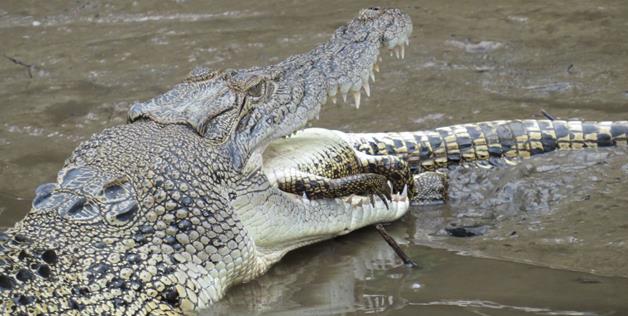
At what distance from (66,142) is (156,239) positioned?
250 cm

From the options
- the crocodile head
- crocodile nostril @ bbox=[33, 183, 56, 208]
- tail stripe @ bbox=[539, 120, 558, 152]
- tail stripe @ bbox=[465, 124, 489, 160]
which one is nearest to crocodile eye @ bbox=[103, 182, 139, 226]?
crocodile nostril @ bbox=[33, 183, 56, 208]

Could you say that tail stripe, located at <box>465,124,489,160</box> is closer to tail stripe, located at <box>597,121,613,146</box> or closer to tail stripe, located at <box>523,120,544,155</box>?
tail stripe, located at <box>523,120,544,155</box>

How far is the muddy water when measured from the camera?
3.72 meters

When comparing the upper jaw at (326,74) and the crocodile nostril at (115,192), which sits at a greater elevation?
the upper jaw at (326,74)

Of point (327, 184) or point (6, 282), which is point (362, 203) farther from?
point (6, 282)

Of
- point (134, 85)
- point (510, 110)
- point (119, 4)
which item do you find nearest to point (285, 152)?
point (510, 110)

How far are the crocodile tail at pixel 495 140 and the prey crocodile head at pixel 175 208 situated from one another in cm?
73

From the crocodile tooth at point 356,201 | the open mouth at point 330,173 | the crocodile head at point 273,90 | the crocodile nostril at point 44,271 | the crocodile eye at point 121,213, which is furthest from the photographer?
the crocodile tooth at point 356,201

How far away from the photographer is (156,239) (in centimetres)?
370

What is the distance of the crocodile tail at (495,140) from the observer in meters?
5.13

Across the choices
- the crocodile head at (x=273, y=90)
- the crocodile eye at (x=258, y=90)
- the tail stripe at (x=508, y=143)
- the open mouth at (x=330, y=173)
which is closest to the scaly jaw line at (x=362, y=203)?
the open mouth at (x=330, y=173)

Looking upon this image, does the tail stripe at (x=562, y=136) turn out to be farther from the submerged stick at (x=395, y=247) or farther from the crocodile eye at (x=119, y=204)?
Answer: the crocodile eye at (x=119, y=204)

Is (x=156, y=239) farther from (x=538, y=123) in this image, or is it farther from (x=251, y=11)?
(x=251, y=11)

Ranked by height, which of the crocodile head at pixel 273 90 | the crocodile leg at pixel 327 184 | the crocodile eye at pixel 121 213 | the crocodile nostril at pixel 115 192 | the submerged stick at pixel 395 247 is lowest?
the submerged stick at pixel 395 247
